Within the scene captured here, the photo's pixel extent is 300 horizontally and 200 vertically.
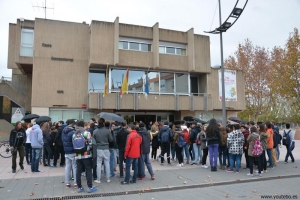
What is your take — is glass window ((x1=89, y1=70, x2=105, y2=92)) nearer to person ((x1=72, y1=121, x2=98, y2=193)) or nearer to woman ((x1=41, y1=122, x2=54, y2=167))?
woman ((x1=41, y1=122, x2=54, y2=167))

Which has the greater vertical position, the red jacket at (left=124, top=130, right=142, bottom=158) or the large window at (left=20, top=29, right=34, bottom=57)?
the large window at (left=20, top=29, right=34, bottom=57)

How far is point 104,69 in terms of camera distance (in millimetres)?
22281

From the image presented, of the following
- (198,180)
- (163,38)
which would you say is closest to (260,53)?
(163,38)

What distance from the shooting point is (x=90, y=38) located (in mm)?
21125

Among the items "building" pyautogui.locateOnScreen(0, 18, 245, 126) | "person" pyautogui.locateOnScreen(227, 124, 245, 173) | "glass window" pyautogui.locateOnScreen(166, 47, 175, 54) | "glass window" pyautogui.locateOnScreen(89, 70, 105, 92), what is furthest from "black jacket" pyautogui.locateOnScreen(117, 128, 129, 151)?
"glass window" pyautogui.locateOnScreen(166, 47, 175, 54)

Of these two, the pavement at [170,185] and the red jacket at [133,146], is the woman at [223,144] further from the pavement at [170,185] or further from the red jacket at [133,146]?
the red jacket at [133,146]

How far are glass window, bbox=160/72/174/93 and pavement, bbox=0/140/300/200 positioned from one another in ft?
43.7

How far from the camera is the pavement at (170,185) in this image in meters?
7.15

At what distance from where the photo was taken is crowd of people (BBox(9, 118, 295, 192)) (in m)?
7.62

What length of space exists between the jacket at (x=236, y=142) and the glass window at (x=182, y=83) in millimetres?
13914

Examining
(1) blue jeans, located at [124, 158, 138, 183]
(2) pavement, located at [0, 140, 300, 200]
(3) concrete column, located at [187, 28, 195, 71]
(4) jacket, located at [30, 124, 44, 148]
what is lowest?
(2) pavement, located at [0, 140, 300, 200]

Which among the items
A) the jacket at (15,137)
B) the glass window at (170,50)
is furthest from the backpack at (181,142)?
the glass window at (170,50)

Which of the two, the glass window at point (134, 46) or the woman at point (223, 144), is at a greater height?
the glass window at point (134, 46)

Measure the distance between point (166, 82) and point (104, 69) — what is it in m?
5.56
